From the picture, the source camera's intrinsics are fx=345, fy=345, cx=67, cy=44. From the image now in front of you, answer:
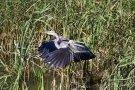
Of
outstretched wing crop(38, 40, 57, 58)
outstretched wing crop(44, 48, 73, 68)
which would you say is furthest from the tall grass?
outstretched wing crop(44, 48, 73, 68)

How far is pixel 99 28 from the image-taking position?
9.39ft

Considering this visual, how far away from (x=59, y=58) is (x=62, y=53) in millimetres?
48

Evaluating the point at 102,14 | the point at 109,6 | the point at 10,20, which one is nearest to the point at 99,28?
the point at 102,14

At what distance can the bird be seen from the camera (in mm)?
2264

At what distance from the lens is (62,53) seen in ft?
7.59

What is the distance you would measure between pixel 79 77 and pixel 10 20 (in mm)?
1145

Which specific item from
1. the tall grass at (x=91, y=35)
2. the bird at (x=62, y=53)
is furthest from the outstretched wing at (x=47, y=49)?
the tall grass at (x=91, y=35)

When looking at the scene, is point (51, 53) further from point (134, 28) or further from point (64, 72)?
point (134, 28)

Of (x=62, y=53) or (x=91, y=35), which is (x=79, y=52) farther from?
(x=91, y=35)

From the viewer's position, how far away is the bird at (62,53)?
2.26 metres

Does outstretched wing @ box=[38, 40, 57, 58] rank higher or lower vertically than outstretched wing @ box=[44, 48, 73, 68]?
higher

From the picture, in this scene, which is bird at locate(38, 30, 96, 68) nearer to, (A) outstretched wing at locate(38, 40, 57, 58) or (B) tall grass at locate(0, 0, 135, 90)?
(A) outstretched wing at locate(38, 40, 57, 58)

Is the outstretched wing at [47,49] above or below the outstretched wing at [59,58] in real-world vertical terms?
above

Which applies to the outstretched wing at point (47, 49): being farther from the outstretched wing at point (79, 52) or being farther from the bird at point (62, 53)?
the outstretched wing at point (79, 52)
